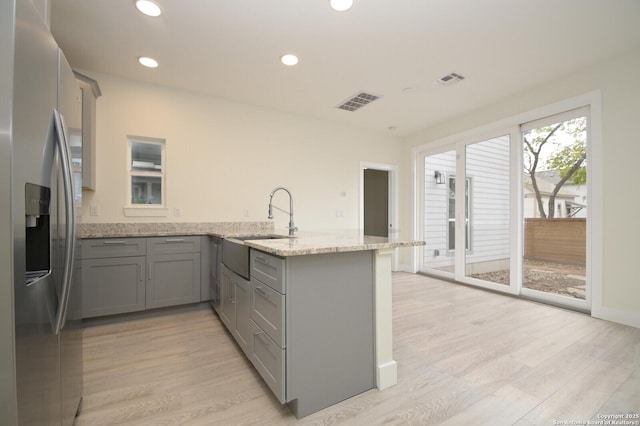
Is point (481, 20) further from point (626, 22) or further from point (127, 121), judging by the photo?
point (127, 121)

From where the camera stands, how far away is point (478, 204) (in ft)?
14.2

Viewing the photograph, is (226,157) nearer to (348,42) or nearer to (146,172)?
(146,172)

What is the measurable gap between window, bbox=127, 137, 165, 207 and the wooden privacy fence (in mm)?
4770

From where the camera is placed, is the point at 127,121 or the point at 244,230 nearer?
the point at 127,121

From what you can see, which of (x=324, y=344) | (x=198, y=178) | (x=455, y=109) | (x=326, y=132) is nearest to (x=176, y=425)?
(x=324, y=344)

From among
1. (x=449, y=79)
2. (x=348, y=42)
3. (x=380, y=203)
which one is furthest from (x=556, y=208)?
(x=380, y=203)

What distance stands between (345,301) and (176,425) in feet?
3.52

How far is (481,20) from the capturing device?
233 centimetres

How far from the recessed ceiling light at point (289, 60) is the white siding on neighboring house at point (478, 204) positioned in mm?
3044

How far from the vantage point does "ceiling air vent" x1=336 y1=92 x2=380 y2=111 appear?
380 centimetres

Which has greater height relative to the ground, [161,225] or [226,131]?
[226,131]

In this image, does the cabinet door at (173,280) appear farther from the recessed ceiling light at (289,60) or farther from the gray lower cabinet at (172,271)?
the recessed ceiling light at (289,60)

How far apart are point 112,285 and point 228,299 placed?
1.31m

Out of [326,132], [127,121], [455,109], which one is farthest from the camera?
[326,132]
